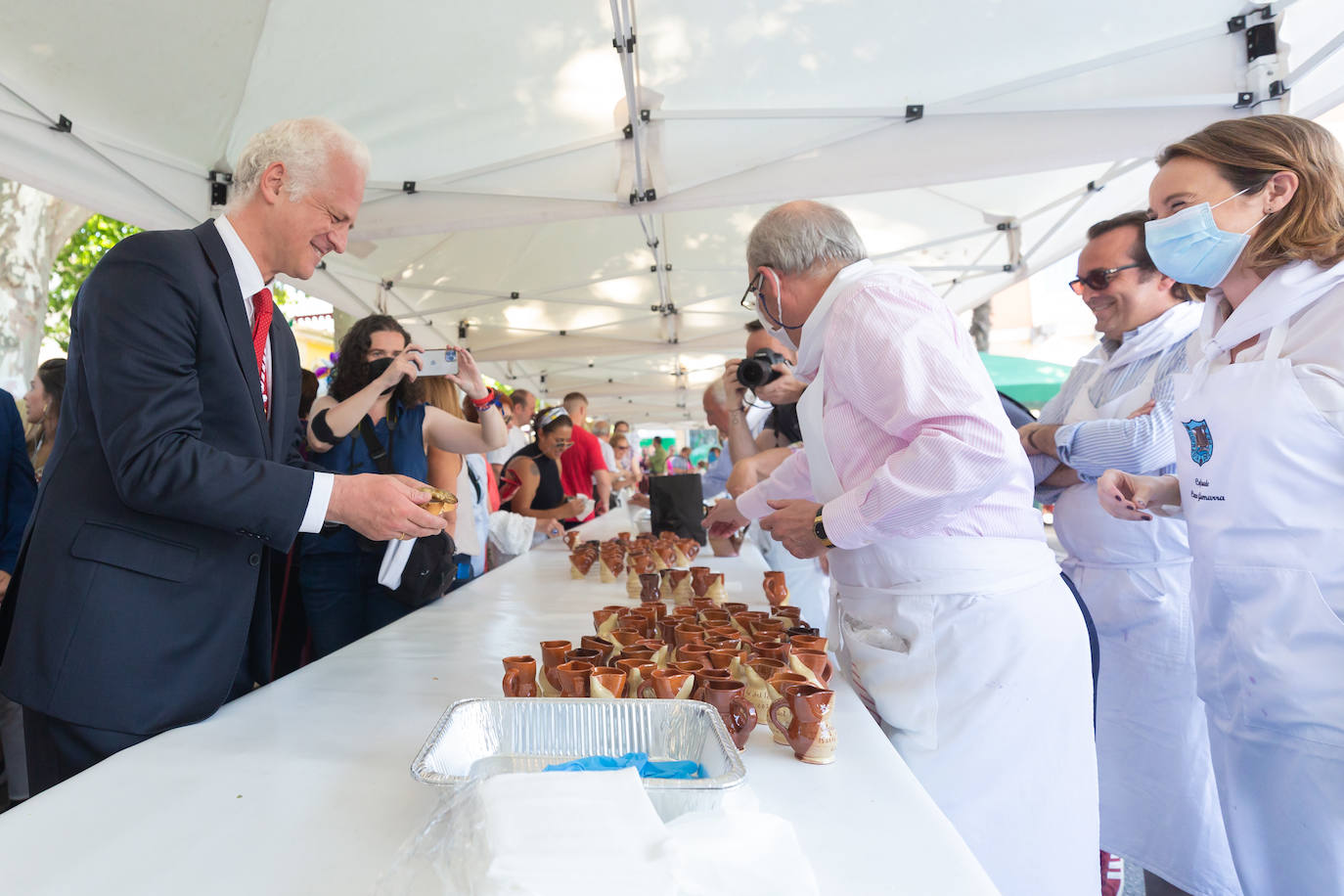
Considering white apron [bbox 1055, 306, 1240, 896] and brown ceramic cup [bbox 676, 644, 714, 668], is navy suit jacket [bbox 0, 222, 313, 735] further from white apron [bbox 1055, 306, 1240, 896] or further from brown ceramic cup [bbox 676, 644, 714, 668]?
white apron [bbox 1055, 306, 1240, 896]

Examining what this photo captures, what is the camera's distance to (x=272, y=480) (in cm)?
122

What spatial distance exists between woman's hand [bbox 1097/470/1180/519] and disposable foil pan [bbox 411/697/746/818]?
1.19 metres

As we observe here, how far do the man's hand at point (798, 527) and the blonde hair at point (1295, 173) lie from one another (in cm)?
92

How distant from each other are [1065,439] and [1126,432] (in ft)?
0.53

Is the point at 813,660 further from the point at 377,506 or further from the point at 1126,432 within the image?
the point at 1126,432

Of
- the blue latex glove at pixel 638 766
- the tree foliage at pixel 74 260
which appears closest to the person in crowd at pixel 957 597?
the blue latex glove at pixel 638 766

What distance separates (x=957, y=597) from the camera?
1358mm

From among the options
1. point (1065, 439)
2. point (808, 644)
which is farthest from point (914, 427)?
point (1065, 439)

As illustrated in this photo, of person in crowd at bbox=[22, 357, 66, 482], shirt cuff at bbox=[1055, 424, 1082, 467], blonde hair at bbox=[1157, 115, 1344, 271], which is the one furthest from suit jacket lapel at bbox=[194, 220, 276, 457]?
shirt cuff at bbox=[1055, 424, 1082, 467]

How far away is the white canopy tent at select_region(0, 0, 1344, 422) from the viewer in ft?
8.04

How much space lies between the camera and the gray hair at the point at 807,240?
157 cm

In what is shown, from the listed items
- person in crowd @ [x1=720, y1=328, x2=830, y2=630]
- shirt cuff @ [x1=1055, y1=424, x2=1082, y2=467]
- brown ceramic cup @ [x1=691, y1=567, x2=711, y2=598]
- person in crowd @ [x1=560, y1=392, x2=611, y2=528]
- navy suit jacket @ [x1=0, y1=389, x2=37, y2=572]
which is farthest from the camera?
person in crowd @ [x1=560, y1=392, x2=611, y2=528]

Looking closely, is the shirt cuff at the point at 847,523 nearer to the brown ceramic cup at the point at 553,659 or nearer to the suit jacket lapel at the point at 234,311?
the brown ceramic cup at the point at 553,659

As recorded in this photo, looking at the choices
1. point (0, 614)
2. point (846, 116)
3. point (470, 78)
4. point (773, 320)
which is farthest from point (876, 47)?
point (0, 614)
